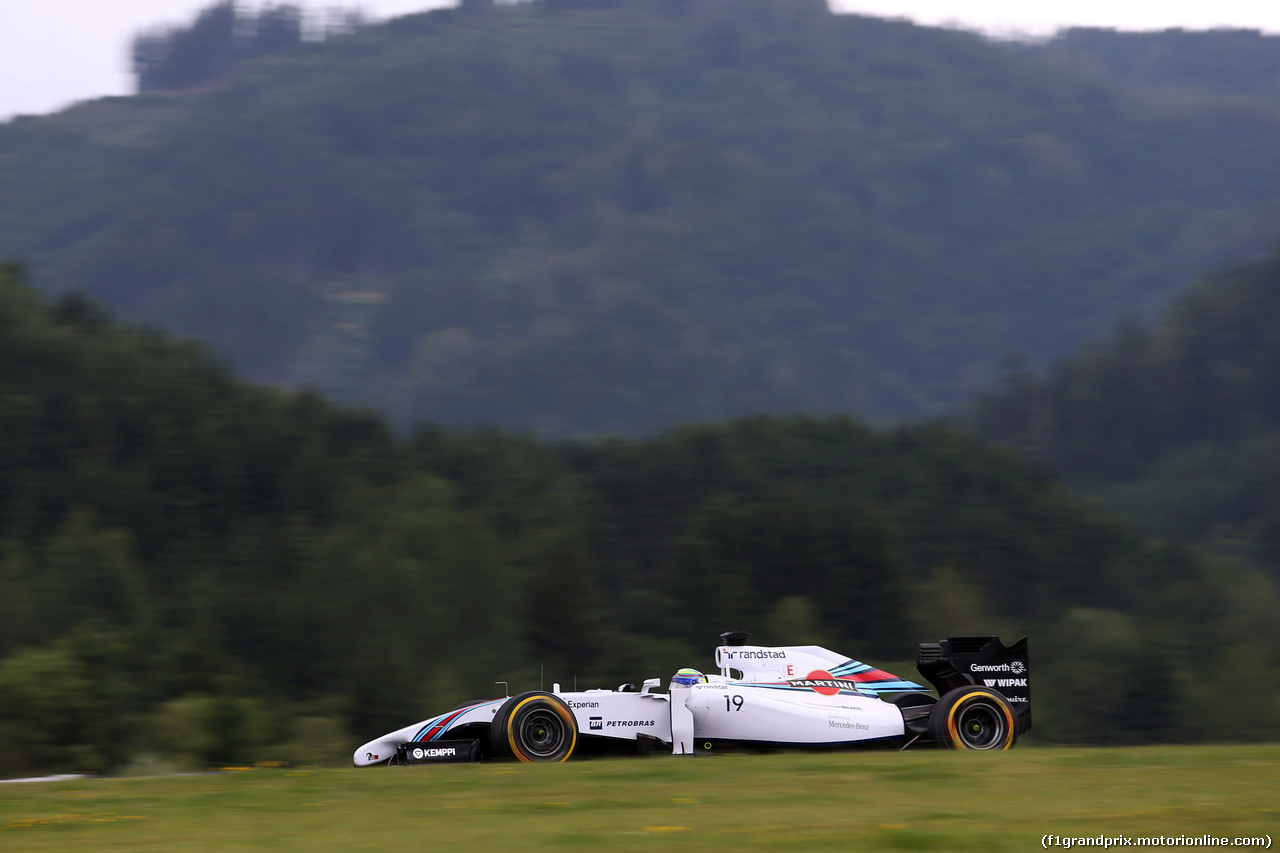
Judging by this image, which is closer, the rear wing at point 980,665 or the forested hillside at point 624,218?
the rear wing at point 980,665

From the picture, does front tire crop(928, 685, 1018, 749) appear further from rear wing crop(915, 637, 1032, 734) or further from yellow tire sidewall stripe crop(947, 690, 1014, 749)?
rear wing crop(915, 637, 1032, 734)

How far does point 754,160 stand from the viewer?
579 ft

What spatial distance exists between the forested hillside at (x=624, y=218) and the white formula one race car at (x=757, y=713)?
101 m

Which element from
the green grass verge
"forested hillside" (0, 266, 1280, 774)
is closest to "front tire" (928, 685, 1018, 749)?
the green grass verge

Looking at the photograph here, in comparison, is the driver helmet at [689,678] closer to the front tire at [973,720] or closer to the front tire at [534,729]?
the front tire at [534,729]

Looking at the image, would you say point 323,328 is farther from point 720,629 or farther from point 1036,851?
point 1036,851

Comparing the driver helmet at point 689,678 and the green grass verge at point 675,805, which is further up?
the driver helmet at point 689,678

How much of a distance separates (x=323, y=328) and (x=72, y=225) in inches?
1271

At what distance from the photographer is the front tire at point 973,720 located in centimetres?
1187

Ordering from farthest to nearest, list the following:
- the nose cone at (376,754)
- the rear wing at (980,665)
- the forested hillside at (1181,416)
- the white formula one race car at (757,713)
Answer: the forested hillside at (1181,416), the rear wing at (980,665), the nose cone at (376,754), the white formula one race car at (757,713)

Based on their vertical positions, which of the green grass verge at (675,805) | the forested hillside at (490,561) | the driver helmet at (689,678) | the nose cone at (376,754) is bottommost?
the green grass verge at (675,805)

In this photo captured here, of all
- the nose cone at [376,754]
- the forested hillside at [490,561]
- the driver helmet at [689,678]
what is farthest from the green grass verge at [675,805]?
the forested hillside at [490,561]

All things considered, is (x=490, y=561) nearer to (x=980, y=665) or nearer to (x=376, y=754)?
(x=980, y=665)

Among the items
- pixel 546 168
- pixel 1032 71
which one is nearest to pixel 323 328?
pixel 546 168
